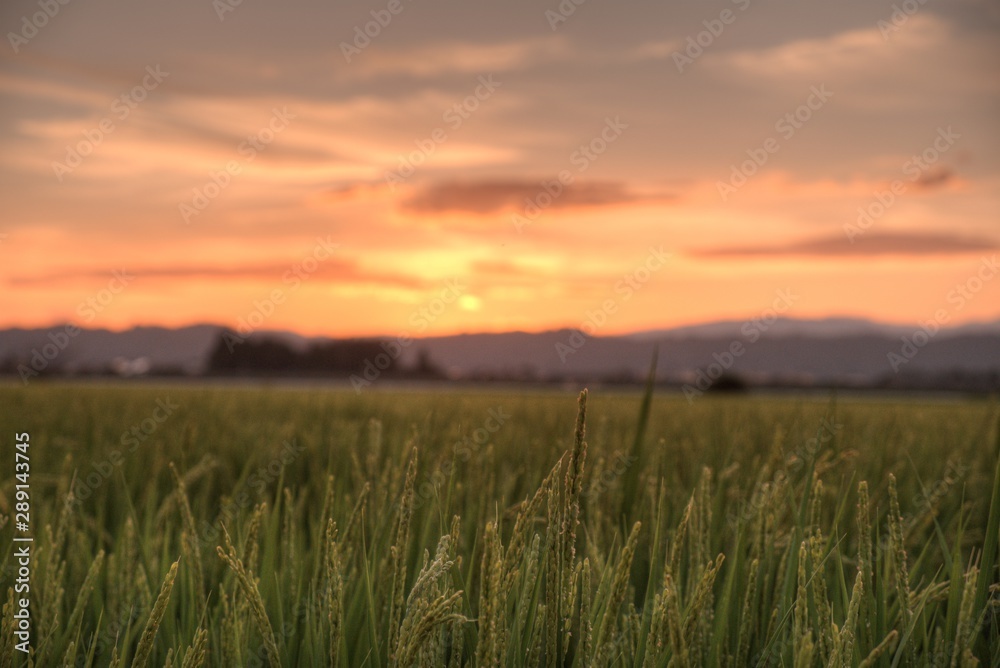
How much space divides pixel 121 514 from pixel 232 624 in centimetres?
190

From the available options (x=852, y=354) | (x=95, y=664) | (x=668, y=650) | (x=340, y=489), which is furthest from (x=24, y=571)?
(x=852, y=354)

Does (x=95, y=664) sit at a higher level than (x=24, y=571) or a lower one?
lower

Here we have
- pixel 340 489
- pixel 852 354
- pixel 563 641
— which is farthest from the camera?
pixel 852 354

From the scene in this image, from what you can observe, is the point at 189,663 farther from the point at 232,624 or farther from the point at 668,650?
the point at 668,650

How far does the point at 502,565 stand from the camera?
1.16 metres

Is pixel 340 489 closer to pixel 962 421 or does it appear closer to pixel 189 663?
pixel 189 663

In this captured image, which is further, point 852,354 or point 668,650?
point 852,354

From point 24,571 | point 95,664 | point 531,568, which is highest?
point 531,568

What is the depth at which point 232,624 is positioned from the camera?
1.53m

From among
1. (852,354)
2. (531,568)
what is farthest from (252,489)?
(852,354)

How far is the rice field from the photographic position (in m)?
1.14

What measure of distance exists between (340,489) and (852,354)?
159m

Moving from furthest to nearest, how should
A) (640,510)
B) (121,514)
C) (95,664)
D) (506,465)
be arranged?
1. (506,465)
2. (121,514)
3. (640,510)
4. (95,664)

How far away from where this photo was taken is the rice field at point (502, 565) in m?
1.14
